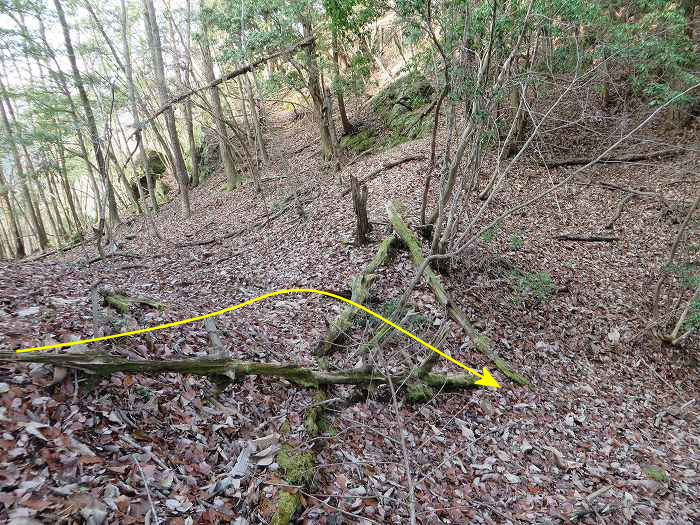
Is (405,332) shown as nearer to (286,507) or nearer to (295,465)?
(295,465)

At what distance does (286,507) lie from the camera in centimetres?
282

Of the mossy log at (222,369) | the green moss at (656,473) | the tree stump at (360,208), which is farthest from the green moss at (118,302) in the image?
the green moss at (656,473)

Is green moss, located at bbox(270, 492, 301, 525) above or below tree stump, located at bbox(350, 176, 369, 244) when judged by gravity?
below

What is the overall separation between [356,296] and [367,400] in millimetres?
1877

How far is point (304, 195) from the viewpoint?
12.2m

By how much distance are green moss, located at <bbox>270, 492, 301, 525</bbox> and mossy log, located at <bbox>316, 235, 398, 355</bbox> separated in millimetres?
2284

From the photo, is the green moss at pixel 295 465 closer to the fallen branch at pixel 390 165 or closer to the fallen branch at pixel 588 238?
the fallen branch at pixel 588 238

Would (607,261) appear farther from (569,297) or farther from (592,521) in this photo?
(592,521)

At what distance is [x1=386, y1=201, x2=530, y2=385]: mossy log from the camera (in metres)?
5.59

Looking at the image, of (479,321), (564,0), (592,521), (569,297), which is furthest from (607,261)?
(592,521)

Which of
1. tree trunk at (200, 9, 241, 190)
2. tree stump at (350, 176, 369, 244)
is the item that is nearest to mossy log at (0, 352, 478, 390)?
tree stump at (350, 176, 369, 244)

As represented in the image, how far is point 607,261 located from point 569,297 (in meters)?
2.29

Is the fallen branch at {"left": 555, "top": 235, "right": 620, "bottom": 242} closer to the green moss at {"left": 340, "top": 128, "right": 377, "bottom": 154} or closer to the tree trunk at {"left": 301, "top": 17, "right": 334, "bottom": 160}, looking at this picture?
the tree trunk at {"left": 301, "top": 17, "right": 334, "bottom": 160}

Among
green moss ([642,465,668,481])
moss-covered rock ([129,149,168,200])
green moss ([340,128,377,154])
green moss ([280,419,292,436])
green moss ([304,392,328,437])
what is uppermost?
moss-covered rock ([129,149,168,200])
